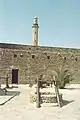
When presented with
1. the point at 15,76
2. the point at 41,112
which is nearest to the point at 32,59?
the point at 15,76

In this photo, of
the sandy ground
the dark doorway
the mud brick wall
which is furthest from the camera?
the dark doorway

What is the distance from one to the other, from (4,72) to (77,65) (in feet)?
26.6

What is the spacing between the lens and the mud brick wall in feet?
88.0

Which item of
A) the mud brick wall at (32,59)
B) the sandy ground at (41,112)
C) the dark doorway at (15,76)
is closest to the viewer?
the sandy ground at (41,112)

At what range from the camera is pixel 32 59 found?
2766 centimetres

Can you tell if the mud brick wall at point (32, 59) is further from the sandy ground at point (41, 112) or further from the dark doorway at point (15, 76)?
the sandy ground at point (41, 112)

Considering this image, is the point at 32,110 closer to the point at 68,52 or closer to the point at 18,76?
the point at 18,76

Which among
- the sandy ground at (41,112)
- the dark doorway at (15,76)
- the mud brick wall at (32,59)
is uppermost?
the mud brick wall at (32,59)

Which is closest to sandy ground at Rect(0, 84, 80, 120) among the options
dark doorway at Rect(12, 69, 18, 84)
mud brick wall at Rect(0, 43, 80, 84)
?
mud brick wall at Rect(0, 43, 80, 84)

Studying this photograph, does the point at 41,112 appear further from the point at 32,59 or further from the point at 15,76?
the point at 32,59

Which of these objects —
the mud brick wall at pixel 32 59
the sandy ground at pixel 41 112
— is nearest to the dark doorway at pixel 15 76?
the mud brick wall at pixel 32 59

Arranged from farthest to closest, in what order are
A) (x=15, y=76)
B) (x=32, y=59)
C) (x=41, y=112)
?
(x=32, y=59)
(x=15, y=76)
(x=41, y=112)

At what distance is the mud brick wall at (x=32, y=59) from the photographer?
2681cm

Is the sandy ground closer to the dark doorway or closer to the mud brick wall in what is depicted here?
the mud brick wall
